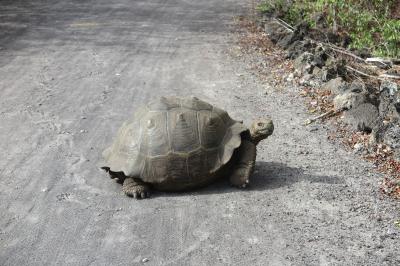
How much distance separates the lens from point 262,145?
7.46 m

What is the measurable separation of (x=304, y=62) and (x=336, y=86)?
4.80ft

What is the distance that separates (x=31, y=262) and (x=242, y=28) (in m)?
11.0

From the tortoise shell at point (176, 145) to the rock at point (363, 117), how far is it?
239cm

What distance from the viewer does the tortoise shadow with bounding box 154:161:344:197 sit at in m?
6.18

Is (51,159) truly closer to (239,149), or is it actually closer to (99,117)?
(99,117)

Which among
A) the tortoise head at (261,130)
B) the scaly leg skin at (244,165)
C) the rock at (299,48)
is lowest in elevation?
the rock at (299,48)

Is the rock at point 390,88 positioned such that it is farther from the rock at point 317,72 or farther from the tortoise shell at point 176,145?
the tortoise shell at point 176,145

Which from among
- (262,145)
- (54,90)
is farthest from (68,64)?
(262,145)

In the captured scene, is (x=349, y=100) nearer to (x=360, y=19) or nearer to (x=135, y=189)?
(x=135, y=189)

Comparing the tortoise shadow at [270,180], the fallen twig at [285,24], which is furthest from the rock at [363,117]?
the fallen twig at [285,24]

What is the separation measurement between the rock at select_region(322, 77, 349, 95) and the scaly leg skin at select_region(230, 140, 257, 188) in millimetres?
3319

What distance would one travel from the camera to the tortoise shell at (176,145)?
5926 mm

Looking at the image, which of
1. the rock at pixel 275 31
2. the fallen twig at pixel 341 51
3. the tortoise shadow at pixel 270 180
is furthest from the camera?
the rock at pixel 275 31

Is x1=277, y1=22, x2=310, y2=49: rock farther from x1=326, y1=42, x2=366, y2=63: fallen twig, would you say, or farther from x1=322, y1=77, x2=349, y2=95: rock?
x1=322, y1=77, x2=349, y2=95: rock
